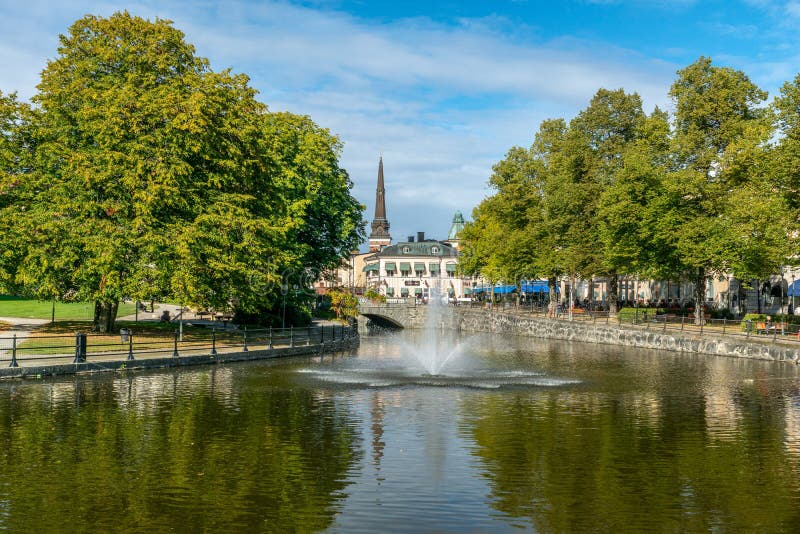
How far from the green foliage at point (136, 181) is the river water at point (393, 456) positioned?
9449 millimetres

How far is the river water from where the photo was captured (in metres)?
11.9

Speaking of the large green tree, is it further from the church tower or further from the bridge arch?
the church tower

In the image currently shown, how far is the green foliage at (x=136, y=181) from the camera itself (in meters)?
37.0

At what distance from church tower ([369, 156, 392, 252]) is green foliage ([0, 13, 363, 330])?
479ft

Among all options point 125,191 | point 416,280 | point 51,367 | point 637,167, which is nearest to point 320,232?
point 125,191

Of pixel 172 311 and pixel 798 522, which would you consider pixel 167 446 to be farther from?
pixel 172 311

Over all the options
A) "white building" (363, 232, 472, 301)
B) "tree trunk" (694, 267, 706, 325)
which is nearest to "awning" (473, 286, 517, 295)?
"white building" (363, 232, 472, 301)

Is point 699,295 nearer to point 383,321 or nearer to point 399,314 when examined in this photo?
point 399,314

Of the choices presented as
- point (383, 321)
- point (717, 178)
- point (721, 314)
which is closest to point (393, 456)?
point (717, 178)

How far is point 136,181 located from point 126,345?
28.0 feet

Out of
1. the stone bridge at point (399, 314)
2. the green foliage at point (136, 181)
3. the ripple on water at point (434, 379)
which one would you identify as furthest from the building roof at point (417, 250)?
the ripple on water at point (434, 379)

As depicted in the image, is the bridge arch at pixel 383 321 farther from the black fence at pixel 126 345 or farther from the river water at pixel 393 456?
the river water at pixel 393 456

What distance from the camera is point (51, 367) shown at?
97.9 feet

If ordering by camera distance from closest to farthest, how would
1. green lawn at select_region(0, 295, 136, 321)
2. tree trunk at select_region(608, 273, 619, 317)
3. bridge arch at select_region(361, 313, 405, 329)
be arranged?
green lawn at select_region(0, 295, 136, 321), tree trunk at select_region(608, 273, 619, 317), bridge arch at select_region(361, 313, 405, 329)
